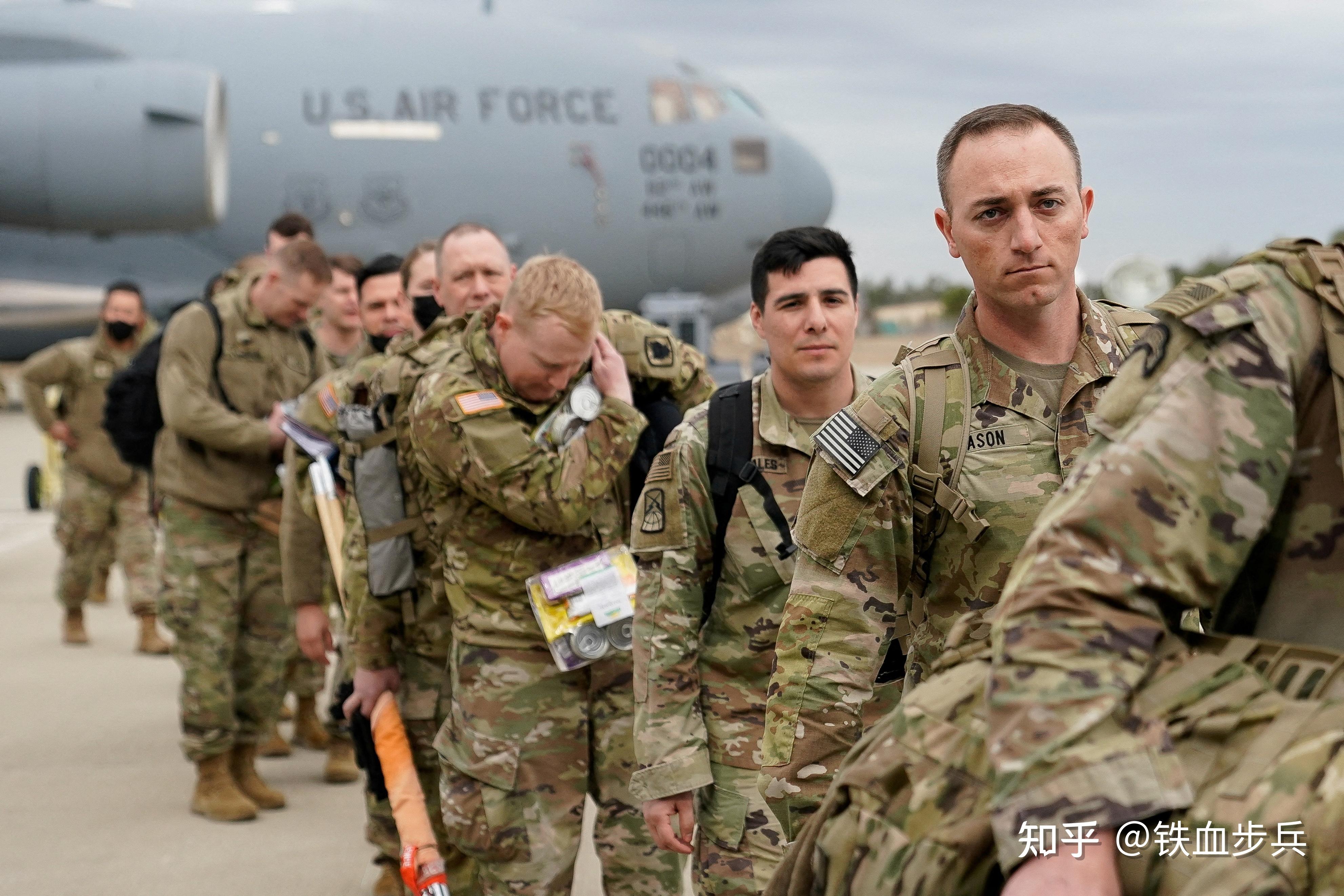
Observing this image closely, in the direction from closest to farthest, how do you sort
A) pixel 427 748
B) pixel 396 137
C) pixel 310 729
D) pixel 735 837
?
pixel 735 837
pixel 427 748
pixel 310 729
pixel 396 137

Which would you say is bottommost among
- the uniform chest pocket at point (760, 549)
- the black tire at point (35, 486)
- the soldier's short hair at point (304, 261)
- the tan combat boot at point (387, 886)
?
the black tire at point (35, 486)

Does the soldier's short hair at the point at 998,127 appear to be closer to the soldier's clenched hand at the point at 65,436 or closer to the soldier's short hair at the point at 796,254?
the soldier's short hair at the point at 796,254

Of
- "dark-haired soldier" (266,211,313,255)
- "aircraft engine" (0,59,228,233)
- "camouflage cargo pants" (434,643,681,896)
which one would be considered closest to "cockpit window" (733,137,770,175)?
"aircraft engine" (0,59,228,233)

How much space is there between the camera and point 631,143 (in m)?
14.9

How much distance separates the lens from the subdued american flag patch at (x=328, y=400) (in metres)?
4.26

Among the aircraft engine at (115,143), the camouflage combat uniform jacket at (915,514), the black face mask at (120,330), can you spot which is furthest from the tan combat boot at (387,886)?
the aircraft engine at (115,143)

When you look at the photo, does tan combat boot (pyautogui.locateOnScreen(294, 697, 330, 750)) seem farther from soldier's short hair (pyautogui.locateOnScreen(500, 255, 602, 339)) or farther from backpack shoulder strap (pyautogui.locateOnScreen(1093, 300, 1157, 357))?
backpack shoulder strap (pyautogui.locateOnScreen(1093, 300, 1157, 357))

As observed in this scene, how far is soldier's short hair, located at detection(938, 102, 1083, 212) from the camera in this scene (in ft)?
6.23

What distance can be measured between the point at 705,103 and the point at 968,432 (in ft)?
44.6

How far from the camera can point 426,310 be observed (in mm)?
4273

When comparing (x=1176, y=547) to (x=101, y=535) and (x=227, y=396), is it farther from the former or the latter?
(x=101, y=535)

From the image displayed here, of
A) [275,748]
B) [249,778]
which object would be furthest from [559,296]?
[275,748]

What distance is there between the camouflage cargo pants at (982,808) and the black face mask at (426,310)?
2.97 meters

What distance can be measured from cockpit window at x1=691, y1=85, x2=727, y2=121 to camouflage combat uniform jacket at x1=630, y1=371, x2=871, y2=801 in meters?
12.7
